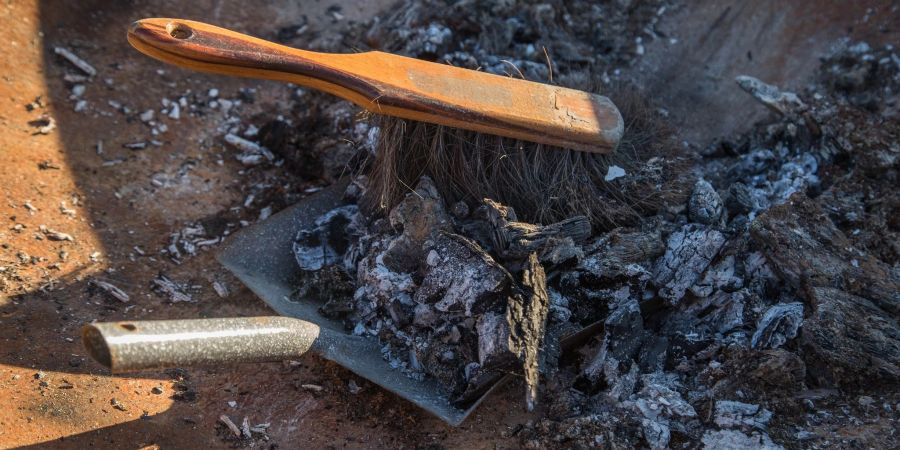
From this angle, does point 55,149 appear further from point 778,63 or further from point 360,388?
point 778,63

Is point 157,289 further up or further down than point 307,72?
further down

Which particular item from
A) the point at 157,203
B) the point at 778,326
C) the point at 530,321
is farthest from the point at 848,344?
the point at 157,203

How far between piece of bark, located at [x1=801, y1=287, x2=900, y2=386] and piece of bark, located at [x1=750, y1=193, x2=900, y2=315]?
0.15 m

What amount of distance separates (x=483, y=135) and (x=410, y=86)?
0.49 m

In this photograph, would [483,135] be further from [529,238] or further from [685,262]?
[685,262]

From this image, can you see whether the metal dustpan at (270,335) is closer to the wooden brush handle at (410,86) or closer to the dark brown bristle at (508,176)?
the dark brown bristle at (508,176)

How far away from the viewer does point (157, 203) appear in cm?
443

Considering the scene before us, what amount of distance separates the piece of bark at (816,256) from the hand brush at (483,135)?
641mm

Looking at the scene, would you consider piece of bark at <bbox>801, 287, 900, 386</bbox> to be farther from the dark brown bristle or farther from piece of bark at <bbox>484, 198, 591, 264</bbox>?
Answer: piece of bark at <bbox>484, 198, 591, 264</bbox>

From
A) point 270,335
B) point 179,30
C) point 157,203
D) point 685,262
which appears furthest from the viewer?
point 157,203

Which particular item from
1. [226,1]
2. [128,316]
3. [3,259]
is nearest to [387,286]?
[128,316]

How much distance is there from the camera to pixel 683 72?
5.30 m

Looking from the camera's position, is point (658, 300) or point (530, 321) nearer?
point (530, 321)

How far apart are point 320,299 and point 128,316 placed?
3.18 ft
